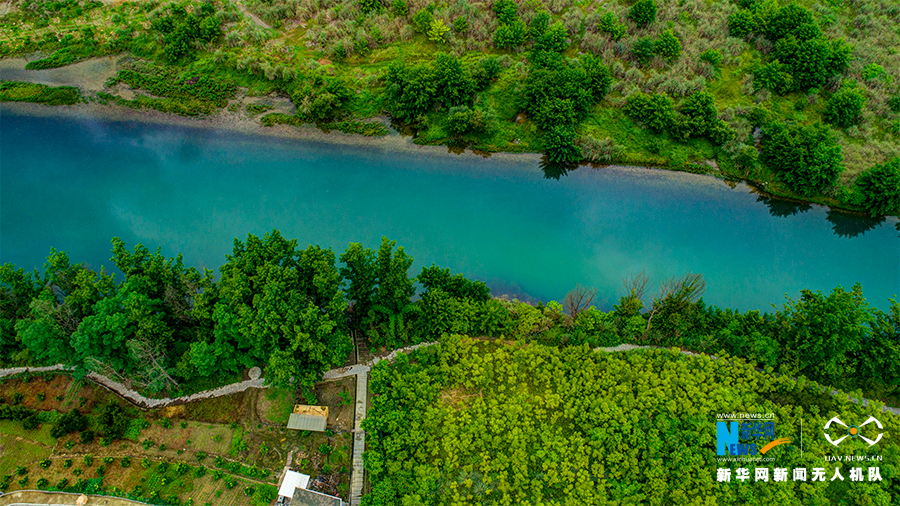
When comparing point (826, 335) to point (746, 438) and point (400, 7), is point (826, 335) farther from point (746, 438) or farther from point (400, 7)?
point (400, 7)

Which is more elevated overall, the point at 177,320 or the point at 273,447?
the point at 177,320

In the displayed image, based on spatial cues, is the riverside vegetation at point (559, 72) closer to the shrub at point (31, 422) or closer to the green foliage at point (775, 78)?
the green foliage at point (775, 78)

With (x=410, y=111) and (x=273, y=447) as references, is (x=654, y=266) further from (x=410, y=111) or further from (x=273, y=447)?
(x=273, y=447)

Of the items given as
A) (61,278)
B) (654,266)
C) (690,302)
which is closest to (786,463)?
(690,302)

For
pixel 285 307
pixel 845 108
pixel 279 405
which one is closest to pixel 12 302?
pixel 279 405

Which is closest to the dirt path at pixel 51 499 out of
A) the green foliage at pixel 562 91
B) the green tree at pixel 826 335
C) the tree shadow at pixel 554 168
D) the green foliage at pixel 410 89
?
the green foliage at pixel 410 89

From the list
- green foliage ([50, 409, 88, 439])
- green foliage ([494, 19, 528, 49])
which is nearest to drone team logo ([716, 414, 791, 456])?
green foliage ([50, 409, 88, 439])

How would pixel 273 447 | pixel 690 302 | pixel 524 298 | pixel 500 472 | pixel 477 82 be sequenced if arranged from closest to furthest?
pixel 500 472 → pixel 273 447 → pixel 690 302 → pixel 524 298 → pixel 477 82
